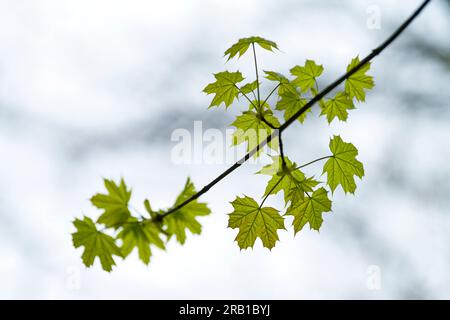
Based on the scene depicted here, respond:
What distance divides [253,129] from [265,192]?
0.97 feet

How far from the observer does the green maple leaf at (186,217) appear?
1.31 meters

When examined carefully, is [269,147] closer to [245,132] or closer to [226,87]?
[245,132]

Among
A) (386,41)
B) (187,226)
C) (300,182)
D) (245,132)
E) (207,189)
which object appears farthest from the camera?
(245,132)

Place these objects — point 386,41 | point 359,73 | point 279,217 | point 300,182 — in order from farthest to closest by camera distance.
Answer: point 359,73, point 279,217, point 300,182, point 386,41

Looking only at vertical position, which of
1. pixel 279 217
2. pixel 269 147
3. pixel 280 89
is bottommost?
pixel 279 217

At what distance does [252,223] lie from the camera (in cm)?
184

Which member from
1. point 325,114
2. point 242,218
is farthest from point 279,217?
point 325,114

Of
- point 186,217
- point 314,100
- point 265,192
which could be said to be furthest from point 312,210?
point 314,100

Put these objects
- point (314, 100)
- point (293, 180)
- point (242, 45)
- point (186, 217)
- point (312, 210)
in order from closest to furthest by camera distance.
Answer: point (314, 100), point (186, 217), point (293, 180), point (312, 210), point (242, 45)

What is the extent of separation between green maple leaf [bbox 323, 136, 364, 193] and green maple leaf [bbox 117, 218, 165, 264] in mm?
977

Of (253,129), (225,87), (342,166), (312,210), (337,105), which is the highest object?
(225,87)

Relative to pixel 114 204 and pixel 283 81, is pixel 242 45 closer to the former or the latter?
pixel 283 81

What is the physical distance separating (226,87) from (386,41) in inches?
38.4

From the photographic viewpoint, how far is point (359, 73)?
2043 millimetres
